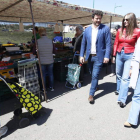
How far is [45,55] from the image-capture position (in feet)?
12.1

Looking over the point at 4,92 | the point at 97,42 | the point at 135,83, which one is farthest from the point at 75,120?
the point at 4,92

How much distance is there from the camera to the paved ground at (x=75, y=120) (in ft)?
7.77

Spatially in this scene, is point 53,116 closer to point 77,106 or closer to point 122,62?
point 77,106

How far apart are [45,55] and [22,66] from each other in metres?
0.75

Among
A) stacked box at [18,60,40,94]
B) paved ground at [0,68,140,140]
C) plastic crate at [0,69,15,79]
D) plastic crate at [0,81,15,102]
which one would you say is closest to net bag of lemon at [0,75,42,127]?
paved ground at [0,68,140,140]

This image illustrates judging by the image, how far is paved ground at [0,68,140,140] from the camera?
7.77 feet

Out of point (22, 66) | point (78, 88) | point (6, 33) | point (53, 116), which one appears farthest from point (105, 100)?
point (6, 33)

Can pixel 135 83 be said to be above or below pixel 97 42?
below

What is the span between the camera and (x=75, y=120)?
279 cm

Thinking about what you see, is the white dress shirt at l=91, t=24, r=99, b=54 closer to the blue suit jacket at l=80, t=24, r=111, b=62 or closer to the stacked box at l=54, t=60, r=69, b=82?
the blue suit jacket at l=80, t=24, r=111, b=62

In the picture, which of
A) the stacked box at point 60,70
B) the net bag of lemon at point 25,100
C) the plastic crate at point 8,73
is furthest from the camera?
the stacked box at point 60,70

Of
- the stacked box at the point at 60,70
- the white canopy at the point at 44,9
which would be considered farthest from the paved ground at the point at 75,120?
the white canopy at the point at 44,9

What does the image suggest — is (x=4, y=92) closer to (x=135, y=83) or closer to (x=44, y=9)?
(x=44, y=9)

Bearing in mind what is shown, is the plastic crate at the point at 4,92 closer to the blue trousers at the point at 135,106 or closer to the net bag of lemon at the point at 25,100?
the net bag of lemon at the point at 25,100
